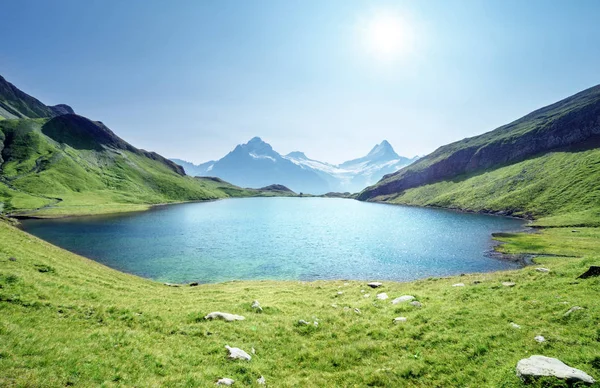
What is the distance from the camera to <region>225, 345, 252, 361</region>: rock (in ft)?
51.6

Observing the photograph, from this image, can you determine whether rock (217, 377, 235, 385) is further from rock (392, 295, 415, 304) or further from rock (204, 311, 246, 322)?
rock (392, 295, 415, 304)

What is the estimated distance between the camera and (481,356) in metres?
14.3

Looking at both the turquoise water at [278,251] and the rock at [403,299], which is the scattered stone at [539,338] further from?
the turquoise water at [278,251]

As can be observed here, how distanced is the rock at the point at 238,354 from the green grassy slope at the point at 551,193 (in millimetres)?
127023

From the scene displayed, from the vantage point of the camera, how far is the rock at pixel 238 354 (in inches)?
620

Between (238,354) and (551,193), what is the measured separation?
593 ft

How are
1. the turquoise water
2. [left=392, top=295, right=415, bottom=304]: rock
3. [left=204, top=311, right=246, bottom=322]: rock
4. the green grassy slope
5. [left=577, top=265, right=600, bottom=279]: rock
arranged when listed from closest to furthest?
[left=204, top=311, right=246, bottom=322]: rock → [left=577, top=265, right=600, bottom=279]: rock → [left=392, top=295, right=415, bottom=304]: rock → the turquoise water → the green grassy slope

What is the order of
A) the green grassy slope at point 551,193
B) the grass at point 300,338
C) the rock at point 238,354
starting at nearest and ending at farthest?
the grass at point 300,338, the rock at point 238,354, the green grassy slope at point 551,193

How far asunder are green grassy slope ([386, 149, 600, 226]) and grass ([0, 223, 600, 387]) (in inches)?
4423

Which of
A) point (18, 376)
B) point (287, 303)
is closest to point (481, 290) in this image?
point (287, 303)


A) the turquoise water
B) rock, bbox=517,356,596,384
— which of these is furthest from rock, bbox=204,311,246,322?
the turquoise water

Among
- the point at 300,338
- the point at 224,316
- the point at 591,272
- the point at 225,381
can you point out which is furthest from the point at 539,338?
the point at 224,316

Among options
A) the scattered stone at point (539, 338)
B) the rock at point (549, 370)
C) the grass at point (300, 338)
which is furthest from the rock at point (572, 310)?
the rock at point (549, 370)

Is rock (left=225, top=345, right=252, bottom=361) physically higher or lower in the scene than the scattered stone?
lower
